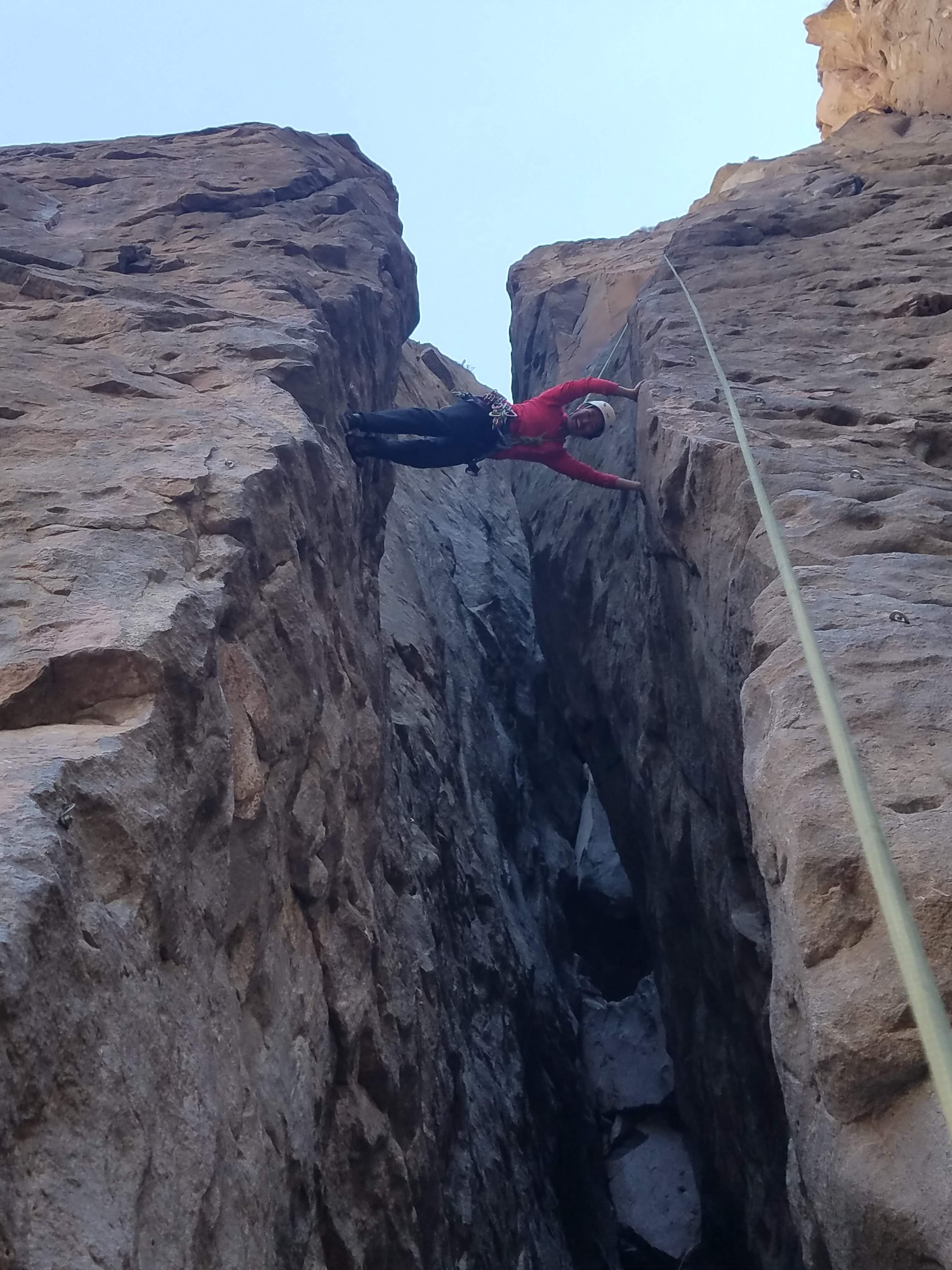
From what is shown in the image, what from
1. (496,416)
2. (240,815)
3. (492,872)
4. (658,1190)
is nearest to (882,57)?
(496,416)

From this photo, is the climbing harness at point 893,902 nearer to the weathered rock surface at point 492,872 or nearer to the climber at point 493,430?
the weathered rock surface at point 492,872

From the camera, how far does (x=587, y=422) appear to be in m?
7.88

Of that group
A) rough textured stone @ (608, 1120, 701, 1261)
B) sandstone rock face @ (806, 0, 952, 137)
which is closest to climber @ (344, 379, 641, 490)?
rough textured stone @ (608, 1120, 701, 1261)

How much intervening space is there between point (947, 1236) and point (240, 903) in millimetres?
2344

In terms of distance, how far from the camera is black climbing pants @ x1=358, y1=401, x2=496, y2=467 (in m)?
7.24

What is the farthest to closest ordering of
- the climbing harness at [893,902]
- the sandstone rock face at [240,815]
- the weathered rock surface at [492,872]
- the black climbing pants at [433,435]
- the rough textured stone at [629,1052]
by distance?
the rough textured stone at [629,1052] → the black climbing pants at [433,435] → the weathered rock surface at [492,872] → the sandstone rock face at [240,815] → the climbing harness at [893,902]

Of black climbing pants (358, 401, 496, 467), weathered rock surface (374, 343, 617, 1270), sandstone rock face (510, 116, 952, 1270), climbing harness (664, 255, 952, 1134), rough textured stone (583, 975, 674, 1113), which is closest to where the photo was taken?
climbing harness (664, 255, 952, 1134)

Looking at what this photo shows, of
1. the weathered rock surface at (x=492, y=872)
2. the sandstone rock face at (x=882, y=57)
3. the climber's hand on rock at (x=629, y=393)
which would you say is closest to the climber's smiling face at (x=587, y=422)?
the climber's hand on rock at (x=629, y=393)

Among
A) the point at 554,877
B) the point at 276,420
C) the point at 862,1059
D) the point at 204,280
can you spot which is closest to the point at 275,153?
the point at 204,280

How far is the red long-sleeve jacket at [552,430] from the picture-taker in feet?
26.1

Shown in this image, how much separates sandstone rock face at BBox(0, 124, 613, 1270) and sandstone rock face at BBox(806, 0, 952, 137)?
649cm

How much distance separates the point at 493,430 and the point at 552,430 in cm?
55

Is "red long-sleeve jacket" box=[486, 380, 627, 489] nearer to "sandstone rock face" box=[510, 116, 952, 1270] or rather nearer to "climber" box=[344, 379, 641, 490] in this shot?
"climber" box=[344, 379, 641, 490]

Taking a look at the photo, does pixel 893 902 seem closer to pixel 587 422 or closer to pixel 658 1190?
pixel 587 422
